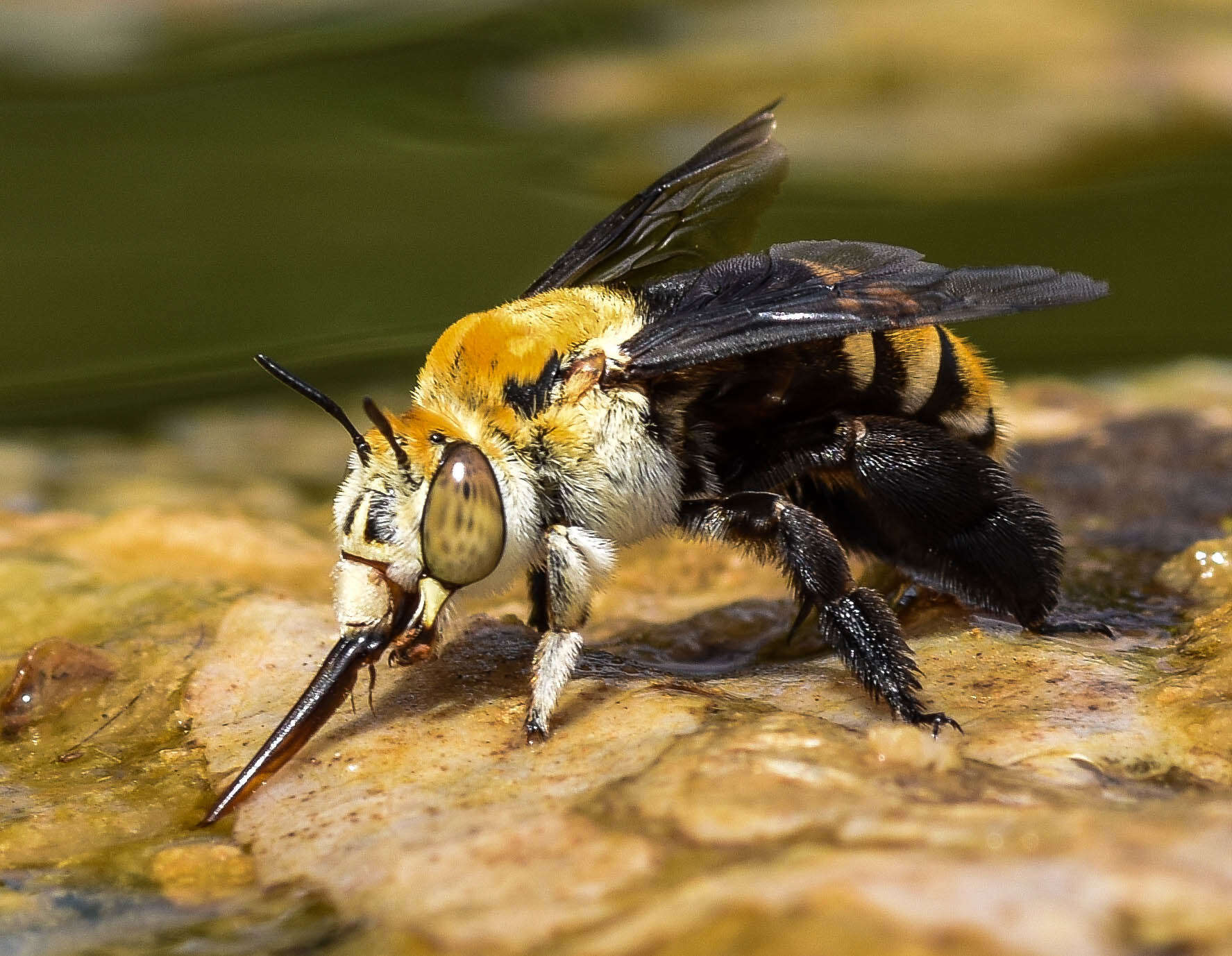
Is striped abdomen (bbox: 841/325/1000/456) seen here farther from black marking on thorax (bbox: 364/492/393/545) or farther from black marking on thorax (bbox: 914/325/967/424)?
black marking on thorax (bbox: 364/492/393/545)

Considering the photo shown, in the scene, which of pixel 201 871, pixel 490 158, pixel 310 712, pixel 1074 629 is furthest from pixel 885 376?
pixel 490 158

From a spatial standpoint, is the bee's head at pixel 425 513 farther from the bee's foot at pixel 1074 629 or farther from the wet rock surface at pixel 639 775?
the bee's foot at pixel 1074 629

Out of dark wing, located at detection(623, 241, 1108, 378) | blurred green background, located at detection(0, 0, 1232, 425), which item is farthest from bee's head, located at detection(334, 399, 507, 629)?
blurred green background, located at detection(0, 0, 1232, 425)

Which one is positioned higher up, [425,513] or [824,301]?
[824,301]

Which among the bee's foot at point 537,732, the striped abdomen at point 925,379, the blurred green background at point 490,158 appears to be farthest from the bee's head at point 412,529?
the blurred green background at point 490,158

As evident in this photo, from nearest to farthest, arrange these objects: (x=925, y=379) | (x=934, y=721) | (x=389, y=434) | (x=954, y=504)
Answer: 1. (x=934, y=721)
2. (x=389, y=434)
3. (x=954, y=504)
4. (x=925, y=379)

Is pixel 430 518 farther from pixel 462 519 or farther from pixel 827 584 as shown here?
pixel 827 584

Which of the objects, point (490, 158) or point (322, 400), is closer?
point (322, 400)

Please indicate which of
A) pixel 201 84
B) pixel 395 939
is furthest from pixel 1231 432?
pixel 201 84
